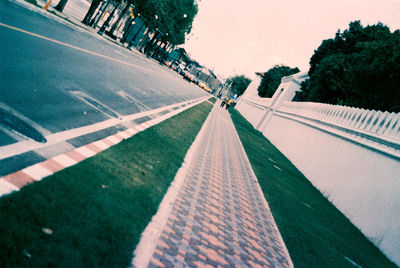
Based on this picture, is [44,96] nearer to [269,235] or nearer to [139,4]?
[269,235]

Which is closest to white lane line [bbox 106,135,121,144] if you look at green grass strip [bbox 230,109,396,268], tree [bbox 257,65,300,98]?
green grass strip [bbox 230,109,396,268]

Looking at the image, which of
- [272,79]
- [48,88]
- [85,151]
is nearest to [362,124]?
[85,151]

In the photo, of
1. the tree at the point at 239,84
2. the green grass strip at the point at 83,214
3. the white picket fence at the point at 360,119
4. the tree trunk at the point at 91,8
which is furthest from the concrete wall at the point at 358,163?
the tree at the point at 239,84

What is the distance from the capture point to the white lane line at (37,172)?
365 cm

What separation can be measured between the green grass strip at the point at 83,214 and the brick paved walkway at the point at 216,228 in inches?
16.8

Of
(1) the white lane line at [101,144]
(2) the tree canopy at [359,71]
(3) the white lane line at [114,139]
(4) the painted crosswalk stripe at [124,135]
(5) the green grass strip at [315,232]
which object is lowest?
(1) the white lane line at [101,144]

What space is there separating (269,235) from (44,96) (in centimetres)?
579

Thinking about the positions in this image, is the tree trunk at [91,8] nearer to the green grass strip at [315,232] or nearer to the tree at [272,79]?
the green grass strip at [315,232]

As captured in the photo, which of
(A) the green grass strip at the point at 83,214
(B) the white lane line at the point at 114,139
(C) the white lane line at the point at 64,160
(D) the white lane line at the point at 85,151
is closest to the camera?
(A) the green grass strip at the point at 83,214

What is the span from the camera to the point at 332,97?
29.5 metres

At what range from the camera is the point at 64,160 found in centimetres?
443

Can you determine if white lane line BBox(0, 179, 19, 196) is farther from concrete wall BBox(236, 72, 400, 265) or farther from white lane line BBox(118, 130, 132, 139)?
concrete wall BBox(236, 72, 400, 265)

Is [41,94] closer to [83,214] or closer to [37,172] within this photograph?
[37,172]

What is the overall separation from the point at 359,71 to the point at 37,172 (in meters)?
23.3
